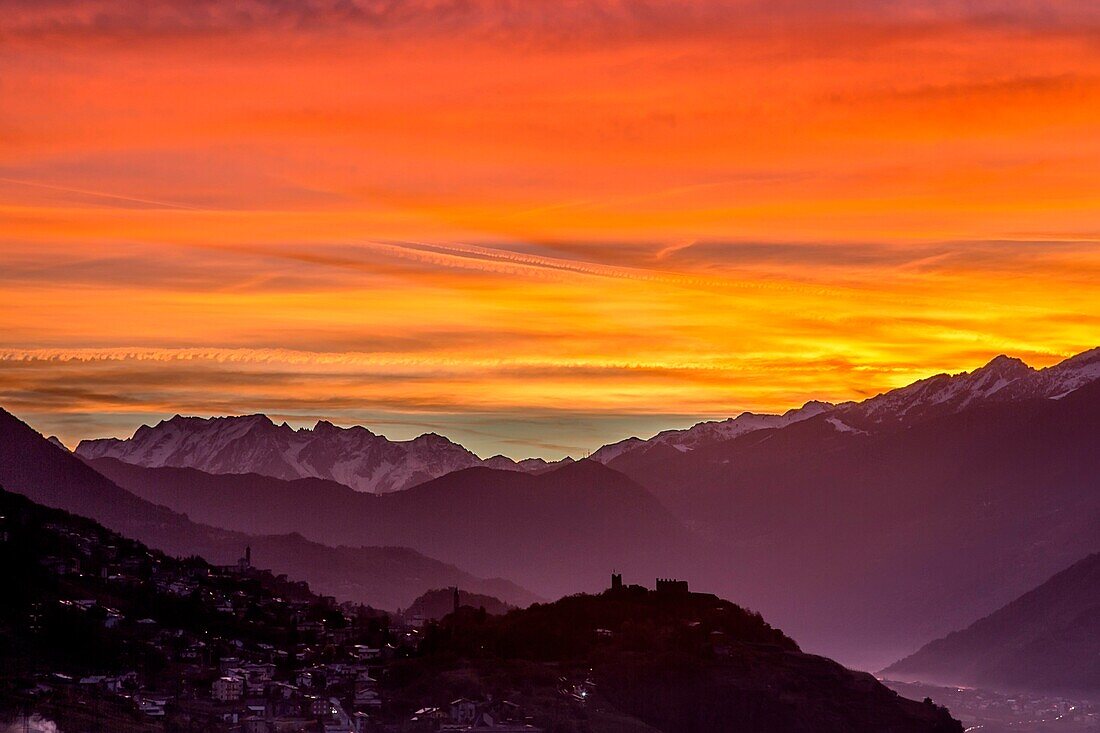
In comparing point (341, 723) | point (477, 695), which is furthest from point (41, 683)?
point (477, 695)

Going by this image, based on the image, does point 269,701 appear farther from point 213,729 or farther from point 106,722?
point 106,722

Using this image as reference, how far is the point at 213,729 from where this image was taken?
593 ft

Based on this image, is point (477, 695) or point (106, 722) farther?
point (477, 695)

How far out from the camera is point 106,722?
17012 cm

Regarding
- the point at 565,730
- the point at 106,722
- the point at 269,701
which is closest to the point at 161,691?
the point at 269,701

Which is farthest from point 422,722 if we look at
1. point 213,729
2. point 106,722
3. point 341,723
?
point 106,722

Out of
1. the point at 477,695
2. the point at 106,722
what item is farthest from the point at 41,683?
the point at 477,695

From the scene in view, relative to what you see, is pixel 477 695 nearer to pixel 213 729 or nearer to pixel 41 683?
pixel 213 729

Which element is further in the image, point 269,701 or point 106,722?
point 269,701

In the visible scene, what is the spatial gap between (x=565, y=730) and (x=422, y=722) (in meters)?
13.0

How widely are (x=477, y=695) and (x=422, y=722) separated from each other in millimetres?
8334

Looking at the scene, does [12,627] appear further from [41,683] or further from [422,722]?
[422,722]

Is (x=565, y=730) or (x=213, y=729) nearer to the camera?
(x=213, y=729)

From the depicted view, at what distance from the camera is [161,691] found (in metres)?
192
